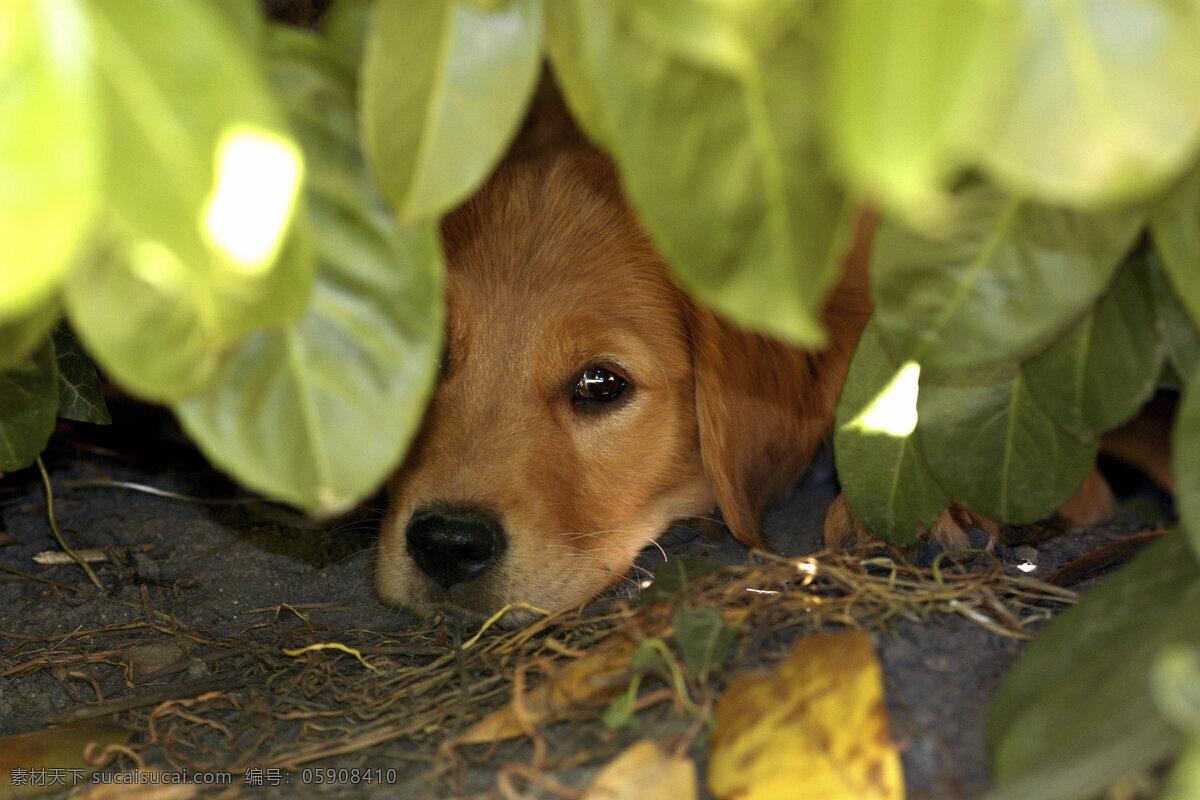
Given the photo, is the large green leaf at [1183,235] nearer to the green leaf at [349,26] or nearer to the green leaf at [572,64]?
the green leaf at [572,64]

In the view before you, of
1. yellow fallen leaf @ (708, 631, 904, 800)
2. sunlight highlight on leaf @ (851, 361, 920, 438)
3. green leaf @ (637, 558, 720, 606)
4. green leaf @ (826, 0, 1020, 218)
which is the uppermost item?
green leaf @ (826, 0, 1020, 218)

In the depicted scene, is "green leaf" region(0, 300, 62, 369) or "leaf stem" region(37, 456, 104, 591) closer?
"green leaf" region(0, 300, 62, 369)

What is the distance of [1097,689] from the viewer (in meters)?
0.77

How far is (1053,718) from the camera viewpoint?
0.78 meters

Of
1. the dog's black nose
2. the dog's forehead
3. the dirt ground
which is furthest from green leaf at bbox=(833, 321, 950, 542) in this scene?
the dog's forehead

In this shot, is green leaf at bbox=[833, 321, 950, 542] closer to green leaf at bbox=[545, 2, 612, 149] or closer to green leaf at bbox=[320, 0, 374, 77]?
green leaf at bbox=[545, 2, 612, 149]

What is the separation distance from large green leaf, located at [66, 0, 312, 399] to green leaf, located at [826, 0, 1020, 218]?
1.06 feet

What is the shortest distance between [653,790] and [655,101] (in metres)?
0.60

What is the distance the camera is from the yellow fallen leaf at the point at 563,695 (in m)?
1.12

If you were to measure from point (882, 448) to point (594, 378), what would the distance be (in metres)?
0.90

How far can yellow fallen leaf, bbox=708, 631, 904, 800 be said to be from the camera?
0.83 metres

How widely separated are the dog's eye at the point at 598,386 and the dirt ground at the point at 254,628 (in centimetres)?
34

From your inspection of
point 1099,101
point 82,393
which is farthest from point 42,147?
point 82,393

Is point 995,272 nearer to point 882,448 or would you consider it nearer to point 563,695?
point 882,448
